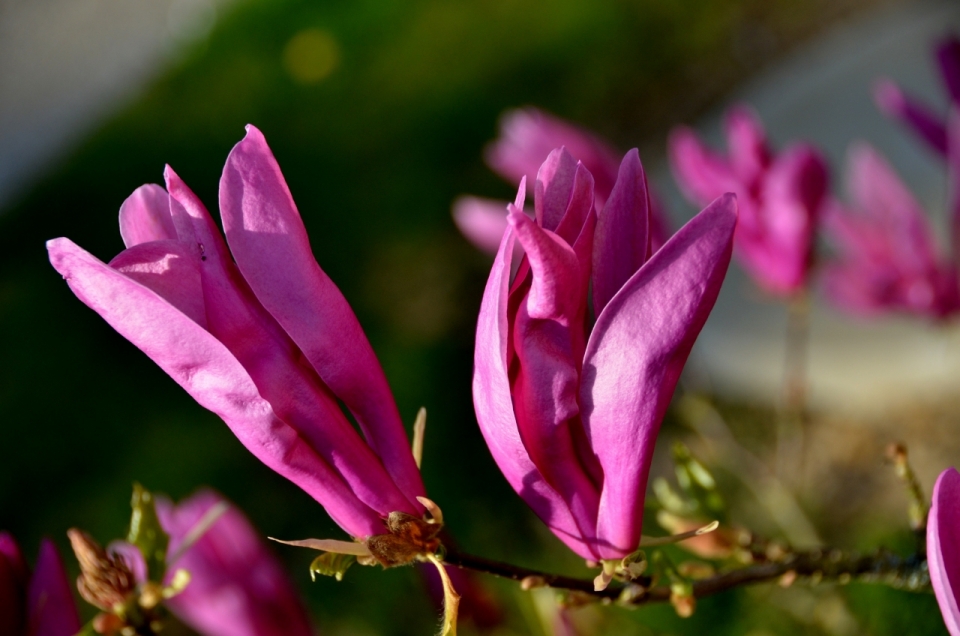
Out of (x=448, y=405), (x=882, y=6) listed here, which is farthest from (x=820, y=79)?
(x=448, y=405)

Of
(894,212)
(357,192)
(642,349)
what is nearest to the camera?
(642,349)

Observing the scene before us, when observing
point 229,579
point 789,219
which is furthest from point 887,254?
point 229,579

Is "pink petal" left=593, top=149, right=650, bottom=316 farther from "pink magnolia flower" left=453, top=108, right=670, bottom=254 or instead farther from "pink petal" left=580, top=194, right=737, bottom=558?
"pink magnolia flower" left=453, top=108, right=670, bottom=254

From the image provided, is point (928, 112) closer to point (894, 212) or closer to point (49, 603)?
point (894, 212)

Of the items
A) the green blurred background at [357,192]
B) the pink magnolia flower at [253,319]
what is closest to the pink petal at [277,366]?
the pink magnolia flower at [253,319]

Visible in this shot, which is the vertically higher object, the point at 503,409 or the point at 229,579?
the point at 503,409

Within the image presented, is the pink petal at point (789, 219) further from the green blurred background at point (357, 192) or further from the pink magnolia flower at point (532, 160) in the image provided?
the green blurred background at point (357, 192)

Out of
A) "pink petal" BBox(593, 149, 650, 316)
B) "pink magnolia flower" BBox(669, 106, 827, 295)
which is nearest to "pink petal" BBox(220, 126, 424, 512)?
"pink petal" BBox(593, 149, 650, 316)
